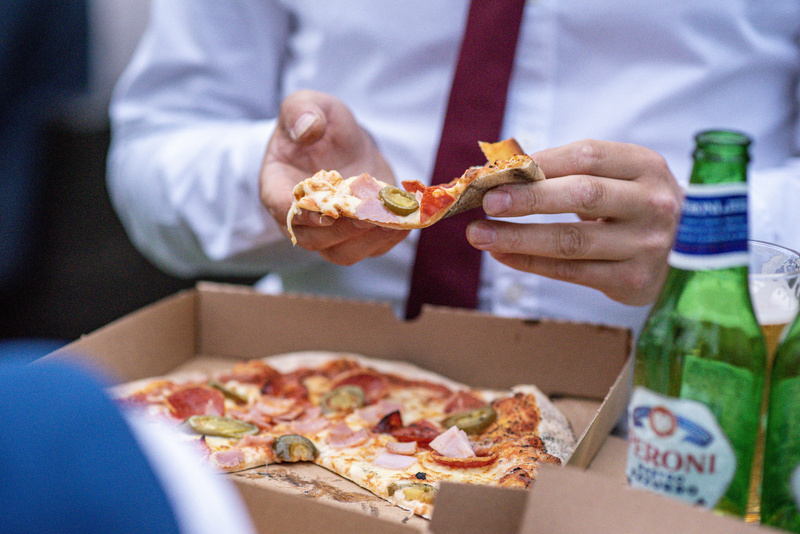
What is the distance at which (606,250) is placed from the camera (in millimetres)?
1096

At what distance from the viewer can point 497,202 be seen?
99cm

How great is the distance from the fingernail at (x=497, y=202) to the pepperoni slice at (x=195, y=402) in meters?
0.64

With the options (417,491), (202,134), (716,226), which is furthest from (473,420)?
(202,134)

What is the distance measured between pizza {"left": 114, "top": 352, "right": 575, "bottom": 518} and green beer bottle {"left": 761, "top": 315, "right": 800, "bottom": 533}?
0.37 metres

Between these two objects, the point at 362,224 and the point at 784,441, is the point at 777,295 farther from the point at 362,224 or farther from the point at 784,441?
the point at 362,224

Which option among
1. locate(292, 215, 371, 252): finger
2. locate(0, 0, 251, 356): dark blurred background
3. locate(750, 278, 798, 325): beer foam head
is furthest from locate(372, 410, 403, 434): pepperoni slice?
locate(0, 0, 251, 356): dark blurred background

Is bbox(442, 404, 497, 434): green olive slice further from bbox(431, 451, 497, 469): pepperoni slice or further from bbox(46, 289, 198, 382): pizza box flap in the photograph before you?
bbox(46, 289, 198, 382): pizza box flap

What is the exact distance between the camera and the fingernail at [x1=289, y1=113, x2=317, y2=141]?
1199 millimetres

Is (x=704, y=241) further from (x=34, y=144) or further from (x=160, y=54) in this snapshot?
(x=34, y=144)

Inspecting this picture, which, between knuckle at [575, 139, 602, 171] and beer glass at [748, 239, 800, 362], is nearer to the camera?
beer glass at [748, 239, 800, 362]

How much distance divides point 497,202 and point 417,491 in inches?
16.9

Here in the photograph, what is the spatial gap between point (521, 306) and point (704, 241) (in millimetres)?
1028

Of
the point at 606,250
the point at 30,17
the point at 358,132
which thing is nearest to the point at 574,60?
the point at 358,132

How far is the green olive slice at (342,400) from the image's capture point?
1344 millimetres
